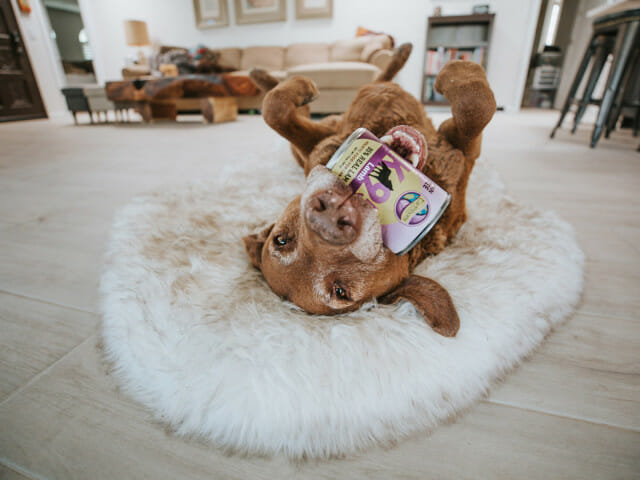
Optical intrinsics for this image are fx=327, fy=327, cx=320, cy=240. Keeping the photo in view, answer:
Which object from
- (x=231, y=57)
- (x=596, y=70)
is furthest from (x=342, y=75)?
(x=231, y=57)

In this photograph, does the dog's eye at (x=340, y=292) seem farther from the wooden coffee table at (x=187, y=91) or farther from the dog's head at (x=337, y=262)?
the wooden coffee table at (x=187, y=91)

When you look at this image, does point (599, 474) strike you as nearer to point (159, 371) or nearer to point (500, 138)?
point (159, 371)

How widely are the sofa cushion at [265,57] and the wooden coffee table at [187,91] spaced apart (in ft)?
5.39

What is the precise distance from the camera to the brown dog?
55cm

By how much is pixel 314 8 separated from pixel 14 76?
200 inches

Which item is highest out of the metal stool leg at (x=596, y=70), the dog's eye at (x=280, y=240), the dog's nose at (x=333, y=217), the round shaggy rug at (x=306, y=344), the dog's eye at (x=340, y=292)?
the metal stool leg at (x=596, y=70)

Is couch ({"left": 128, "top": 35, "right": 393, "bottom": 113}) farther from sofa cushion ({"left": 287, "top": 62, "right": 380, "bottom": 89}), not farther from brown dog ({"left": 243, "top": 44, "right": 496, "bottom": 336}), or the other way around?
brown dog ({"left": 243, "top": 44, "right": 496, "bottom": 336})

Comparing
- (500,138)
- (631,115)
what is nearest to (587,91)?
(500,138)

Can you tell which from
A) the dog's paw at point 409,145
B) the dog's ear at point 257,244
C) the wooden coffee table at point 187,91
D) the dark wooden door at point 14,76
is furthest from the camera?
the dark wooden door at point 14,76

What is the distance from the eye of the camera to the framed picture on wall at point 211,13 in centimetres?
625

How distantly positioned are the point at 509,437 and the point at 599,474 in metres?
0.12

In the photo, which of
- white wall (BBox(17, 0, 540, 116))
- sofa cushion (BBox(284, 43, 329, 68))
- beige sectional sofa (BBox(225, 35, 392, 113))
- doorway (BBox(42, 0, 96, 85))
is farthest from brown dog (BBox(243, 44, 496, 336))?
doorway (BBox(42, 0, 96, 85))

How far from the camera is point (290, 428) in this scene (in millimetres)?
542

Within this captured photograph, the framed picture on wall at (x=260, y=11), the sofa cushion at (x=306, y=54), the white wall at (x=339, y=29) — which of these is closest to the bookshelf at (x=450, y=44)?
the white wall at (x=339, y=29)
